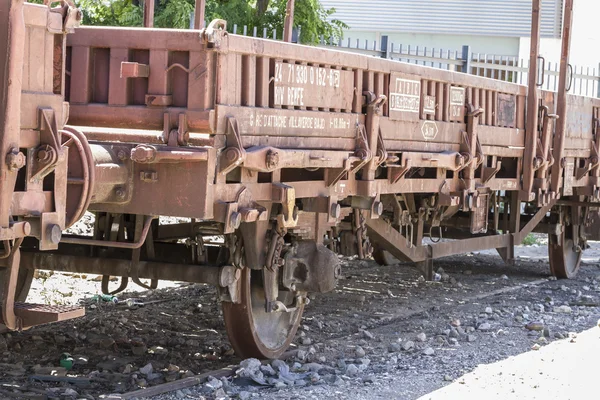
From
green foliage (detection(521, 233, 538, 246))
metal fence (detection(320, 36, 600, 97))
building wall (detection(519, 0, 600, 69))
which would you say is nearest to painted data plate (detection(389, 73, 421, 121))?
metal fence (detection(320, 36, 600, 97))

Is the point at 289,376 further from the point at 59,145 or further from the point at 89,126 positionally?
the point at 59,145

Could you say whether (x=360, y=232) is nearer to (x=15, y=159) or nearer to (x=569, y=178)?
(x=15, y=159)

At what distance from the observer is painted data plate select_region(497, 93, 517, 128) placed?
33.1ft

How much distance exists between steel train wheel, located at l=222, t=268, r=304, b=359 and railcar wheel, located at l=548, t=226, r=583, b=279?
6.02 meters

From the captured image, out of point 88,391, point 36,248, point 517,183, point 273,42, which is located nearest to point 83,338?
point 36,248

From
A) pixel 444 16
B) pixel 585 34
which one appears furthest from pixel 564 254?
pixel 585 34

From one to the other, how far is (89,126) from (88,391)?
168cm

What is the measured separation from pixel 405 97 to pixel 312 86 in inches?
57.0

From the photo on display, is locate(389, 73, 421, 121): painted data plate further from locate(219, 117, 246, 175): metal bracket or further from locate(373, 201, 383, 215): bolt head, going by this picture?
locate(219, 117, 246, 175): metal bracket

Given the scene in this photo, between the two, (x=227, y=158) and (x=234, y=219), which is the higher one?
(x=227, y=158)

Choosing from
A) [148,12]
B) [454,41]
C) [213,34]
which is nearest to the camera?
[213,34]

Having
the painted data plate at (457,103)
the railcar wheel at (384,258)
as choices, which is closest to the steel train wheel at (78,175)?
the painted data plate at (457,103)

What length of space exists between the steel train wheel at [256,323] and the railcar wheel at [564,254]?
19.8ft

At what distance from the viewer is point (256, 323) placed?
7.22 metres
